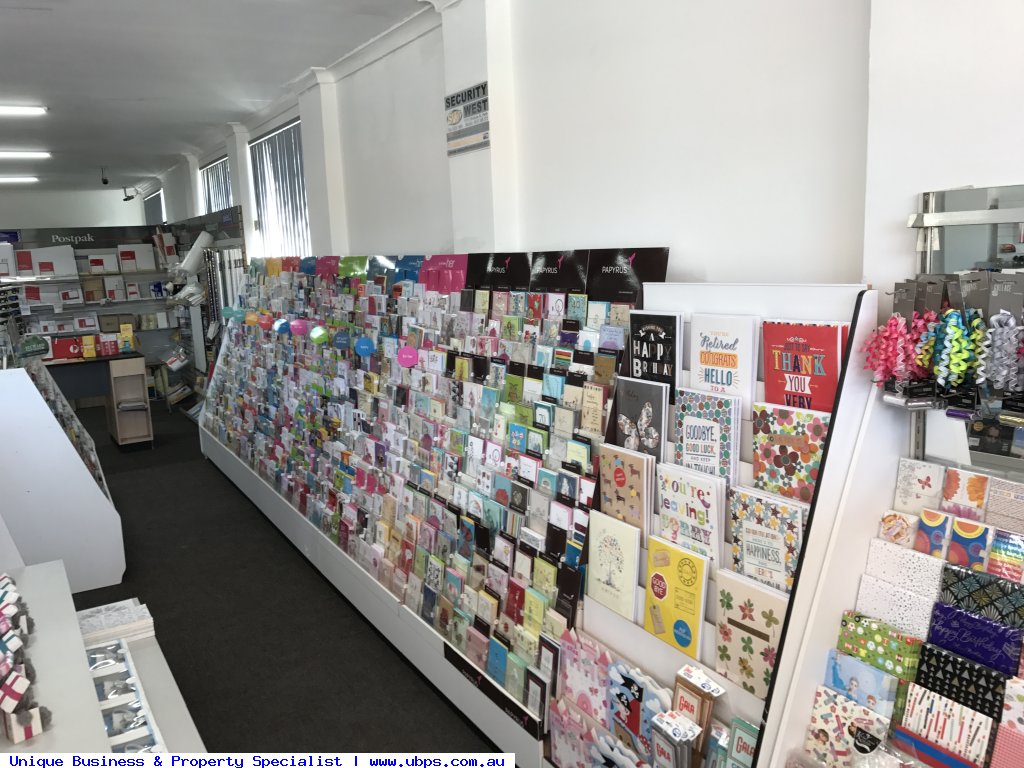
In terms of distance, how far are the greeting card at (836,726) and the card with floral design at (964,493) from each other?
1.61 ft

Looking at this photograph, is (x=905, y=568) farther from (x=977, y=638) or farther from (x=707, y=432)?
(x=707, y=432)

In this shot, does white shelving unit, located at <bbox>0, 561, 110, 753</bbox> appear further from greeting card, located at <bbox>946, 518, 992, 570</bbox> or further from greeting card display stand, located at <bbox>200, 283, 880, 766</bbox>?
greeting card, located at <bbox>946, 518, 992, 570</bbox>

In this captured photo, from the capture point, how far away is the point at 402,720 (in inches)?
126

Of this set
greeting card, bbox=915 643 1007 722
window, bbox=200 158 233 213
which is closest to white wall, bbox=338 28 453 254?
greeting card, bbox=915 643 1007 722

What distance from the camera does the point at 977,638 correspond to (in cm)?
152

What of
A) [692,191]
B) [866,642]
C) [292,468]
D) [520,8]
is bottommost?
[292,468]

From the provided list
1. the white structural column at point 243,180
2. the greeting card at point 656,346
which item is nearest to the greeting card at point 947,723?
the greeting card at point 656,346

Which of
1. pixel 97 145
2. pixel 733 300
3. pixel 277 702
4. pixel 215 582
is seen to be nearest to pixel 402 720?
pixel 277 702

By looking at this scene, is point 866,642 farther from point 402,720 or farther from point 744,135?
point 402,720

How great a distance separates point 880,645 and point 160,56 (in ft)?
14.7

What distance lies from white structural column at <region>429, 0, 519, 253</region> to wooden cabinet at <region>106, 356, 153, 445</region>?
5.89 m

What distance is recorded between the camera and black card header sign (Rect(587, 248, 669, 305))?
2285 millimetres

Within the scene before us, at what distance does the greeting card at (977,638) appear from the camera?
1476 mm

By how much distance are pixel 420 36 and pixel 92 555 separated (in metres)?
3.67
